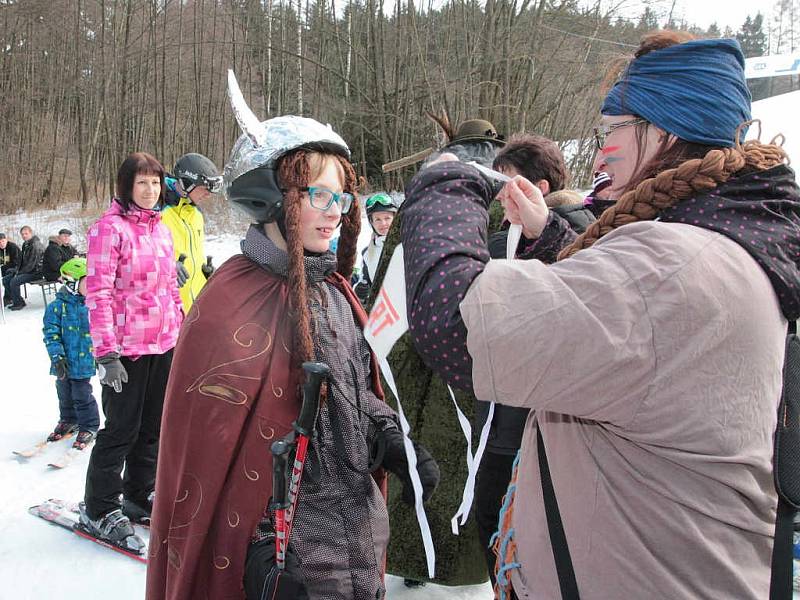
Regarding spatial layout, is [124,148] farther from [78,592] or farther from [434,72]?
[78,592]

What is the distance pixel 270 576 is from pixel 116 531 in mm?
2436

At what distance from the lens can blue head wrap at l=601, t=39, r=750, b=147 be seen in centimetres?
96

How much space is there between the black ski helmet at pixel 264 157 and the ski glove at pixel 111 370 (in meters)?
1.90

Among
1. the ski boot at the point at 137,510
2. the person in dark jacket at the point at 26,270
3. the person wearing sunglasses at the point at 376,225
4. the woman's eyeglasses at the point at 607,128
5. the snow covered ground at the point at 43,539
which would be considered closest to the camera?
the woman's eyeglasses at the point at 607,128

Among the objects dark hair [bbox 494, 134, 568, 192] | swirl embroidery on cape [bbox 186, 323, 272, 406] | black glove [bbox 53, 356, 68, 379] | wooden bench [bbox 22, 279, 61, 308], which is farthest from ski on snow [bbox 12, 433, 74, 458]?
wooden bench [bbox 22, 279, 61, 308]

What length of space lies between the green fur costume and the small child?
3109 millimetres

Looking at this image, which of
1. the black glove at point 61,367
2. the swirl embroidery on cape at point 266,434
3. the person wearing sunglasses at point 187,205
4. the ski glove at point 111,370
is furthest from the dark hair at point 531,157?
the black glove at point 61,367

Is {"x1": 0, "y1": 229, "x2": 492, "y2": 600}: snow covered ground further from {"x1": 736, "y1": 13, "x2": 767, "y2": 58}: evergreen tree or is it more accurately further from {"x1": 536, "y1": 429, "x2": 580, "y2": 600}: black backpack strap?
{"x1": 736, "y1": 13, "x2": 767, "y2": 58}: evergreen tree

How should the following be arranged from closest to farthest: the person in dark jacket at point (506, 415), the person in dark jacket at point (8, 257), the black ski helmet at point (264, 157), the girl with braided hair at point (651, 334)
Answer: the girl with braided hair at point (651, 334) < the black ski helmet at point (264, 157) < the person in dark jacket at point (506, 415) < the person in dark jacket at point (8, 257)

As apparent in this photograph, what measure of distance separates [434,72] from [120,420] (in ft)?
47.5

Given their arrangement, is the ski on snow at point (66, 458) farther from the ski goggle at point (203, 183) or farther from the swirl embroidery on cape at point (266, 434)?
the swirl embroidery on cape at point (266, 434)

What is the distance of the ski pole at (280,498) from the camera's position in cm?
149

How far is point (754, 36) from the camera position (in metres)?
50.9

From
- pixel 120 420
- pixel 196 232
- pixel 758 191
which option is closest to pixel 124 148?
pixel 196 232
